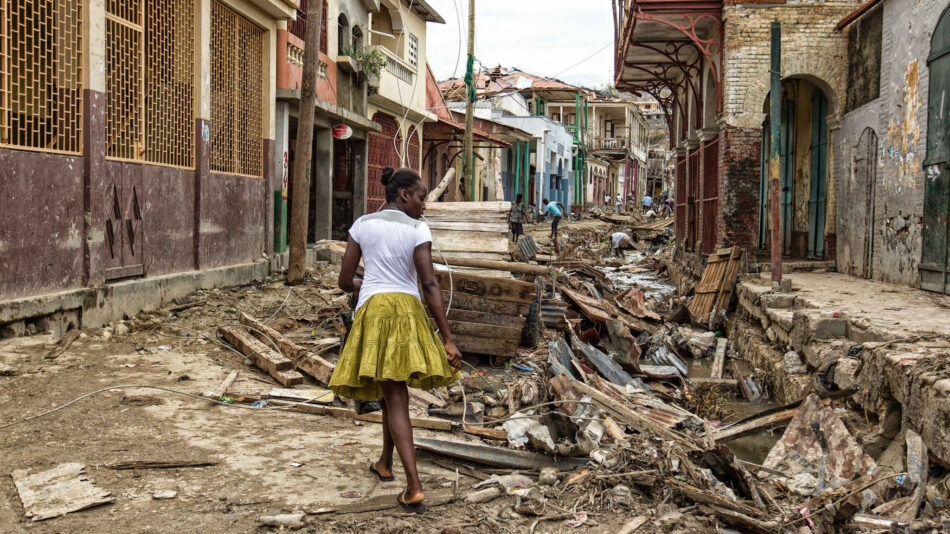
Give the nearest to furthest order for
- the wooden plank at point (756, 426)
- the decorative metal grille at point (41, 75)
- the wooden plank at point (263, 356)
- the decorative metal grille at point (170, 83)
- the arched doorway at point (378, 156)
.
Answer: the wooden plank at point (756, 426), the wooden plank at point (263, 356), the decorative metal grille at point (41, 75), the decorative metal grille at point (170, 83), the arched doorway at point (378, 156)

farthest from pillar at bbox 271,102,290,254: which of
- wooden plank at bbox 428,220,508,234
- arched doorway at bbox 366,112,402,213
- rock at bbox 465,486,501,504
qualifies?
rock at bbox 465,486,501,504

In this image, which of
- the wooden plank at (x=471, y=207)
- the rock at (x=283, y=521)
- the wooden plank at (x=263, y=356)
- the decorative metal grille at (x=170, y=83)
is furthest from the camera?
the decorative metal grille at (x=170, y=83)

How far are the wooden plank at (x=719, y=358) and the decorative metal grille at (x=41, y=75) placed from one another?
7875mm

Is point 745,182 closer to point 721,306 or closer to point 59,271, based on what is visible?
point 721,306

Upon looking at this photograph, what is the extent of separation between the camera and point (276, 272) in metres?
12.9

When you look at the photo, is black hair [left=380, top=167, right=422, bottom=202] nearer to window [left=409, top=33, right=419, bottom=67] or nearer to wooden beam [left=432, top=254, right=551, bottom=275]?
wooden beam [left=432, top=254, right=551, bottom=275]

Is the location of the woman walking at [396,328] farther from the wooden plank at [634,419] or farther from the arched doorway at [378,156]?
the arched doorway at [378,156]

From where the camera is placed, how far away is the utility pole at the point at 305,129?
10.5 m

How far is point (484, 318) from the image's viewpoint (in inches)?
290

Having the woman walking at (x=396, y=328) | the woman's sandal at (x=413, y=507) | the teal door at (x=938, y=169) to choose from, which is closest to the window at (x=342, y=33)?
the teal door at (x=938, y=169)

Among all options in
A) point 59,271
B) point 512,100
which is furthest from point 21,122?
point 512,100

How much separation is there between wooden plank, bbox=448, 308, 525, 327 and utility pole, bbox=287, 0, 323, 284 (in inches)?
170

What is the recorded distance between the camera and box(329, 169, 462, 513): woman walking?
3.87 metres

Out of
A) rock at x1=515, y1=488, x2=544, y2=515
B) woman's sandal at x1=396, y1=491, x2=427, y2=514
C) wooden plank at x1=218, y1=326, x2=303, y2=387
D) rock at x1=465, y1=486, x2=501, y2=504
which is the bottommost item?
rock at x1=515, y1=488, x2=544, y2=515
